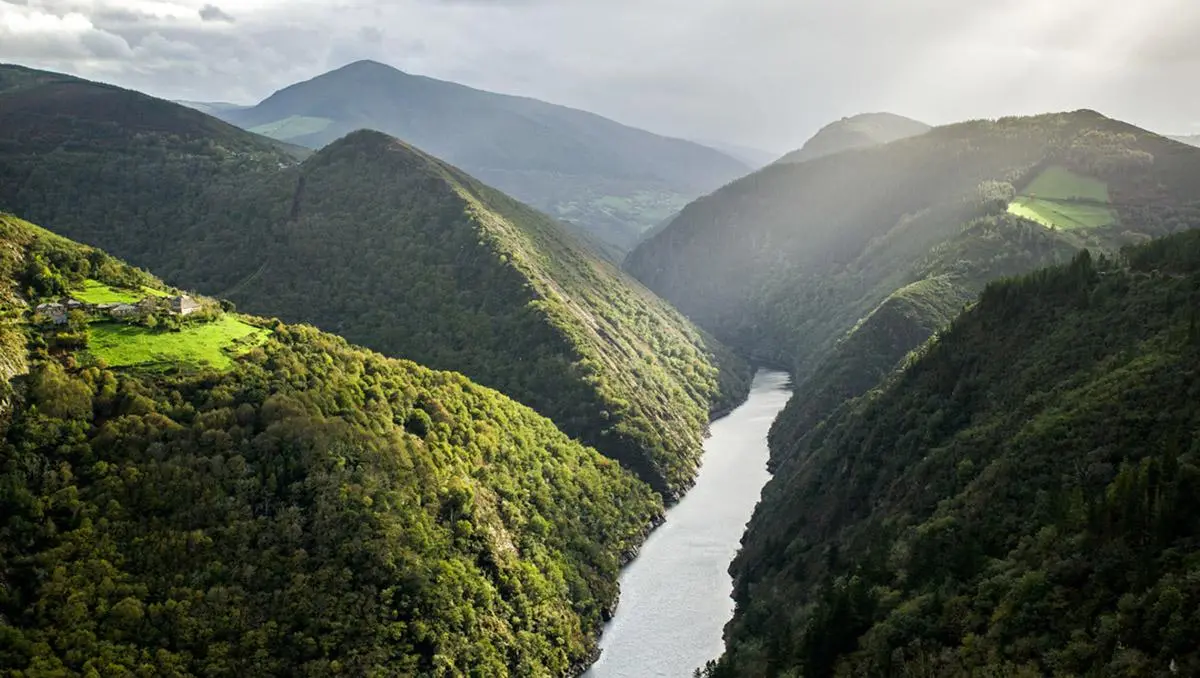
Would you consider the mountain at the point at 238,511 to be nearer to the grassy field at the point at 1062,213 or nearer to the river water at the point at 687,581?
the river water at the point at 687,581

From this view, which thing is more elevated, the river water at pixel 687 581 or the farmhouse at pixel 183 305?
the farmhouse at pixel 183 305

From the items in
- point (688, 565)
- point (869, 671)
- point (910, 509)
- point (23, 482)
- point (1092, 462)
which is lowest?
point (688, 565)

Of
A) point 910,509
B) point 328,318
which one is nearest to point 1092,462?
point 910,509

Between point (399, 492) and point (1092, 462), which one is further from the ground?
point (1092, 462)

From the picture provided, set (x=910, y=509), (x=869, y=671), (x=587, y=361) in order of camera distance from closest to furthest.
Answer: (x=869, y=671), (x=910, y=509), (x=587, y=361)

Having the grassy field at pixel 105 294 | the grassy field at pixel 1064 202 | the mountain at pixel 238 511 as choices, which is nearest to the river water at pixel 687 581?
the mountain at pixel 238 511

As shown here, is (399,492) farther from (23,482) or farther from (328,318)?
(328,318)

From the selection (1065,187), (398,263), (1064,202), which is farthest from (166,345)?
(1065,187)
